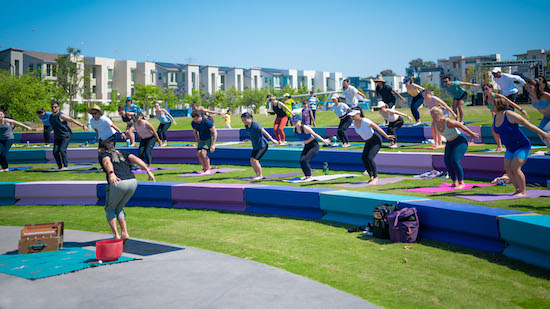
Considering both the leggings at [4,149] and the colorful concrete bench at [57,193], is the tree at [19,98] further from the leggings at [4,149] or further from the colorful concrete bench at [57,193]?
the colorful concrete bench at [57,193]

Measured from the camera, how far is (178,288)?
5.82 metres

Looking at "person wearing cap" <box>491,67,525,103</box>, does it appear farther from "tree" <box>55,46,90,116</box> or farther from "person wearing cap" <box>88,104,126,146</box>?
"tree" <box>55,46,90,116</box>

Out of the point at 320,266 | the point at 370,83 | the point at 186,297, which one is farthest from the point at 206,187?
the point at 370,83

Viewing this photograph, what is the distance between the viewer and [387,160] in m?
14.0

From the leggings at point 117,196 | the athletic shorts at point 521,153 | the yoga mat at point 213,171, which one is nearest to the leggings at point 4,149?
the yoga mat at point 213,171

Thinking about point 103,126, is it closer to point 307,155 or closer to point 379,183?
point 307,155

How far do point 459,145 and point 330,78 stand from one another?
169 metres

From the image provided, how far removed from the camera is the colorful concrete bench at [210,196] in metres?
11.2

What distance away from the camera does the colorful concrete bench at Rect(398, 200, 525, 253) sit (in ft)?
22.9

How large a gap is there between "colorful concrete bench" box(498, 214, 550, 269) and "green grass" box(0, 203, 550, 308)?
120 millimetres

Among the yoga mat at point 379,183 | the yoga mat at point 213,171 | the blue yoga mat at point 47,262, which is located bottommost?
the blue yoga mat at point 47,262

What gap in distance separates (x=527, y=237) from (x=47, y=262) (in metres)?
6.54

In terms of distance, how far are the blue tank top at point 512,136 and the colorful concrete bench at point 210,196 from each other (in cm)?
518

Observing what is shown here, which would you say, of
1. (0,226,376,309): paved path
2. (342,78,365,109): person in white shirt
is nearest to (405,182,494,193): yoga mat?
(0,226,376,309): paved path
